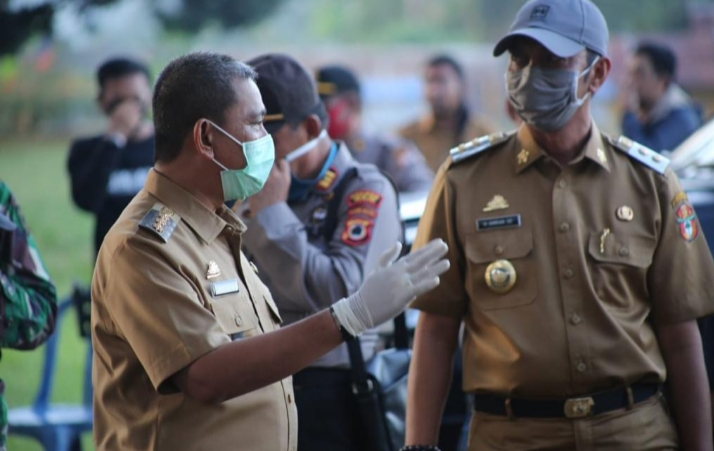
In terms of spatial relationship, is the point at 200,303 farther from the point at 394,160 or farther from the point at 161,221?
the point at 394,160

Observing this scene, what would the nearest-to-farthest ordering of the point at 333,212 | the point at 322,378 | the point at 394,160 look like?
1. the point at 322,378
2. the point at 333,212
3. the point at 394,160

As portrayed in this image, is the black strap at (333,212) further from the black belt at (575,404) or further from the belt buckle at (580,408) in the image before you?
the belt buckle at (580,408)

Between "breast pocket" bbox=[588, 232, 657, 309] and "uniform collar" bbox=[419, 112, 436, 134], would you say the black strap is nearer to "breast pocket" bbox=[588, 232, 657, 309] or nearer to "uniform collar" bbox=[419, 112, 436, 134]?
"breast pocket" bbox=[588, 232, 657, 309]

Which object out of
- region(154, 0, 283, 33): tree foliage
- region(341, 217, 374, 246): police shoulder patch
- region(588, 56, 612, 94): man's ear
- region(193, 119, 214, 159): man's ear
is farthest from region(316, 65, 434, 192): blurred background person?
region(193, 119, 214, 159): man's ear

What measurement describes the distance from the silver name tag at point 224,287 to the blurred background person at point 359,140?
4.58m

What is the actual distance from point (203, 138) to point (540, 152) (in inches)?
43.7

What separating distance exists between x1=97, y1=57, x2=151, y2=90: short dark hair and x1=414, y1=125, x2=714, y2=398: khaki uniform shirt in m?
3.67

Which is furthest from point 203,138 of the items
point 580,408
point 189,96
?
point 580,408

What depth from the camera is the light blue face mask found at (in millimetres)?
2777

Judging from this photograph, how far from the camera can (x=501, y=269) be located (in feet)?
10.6

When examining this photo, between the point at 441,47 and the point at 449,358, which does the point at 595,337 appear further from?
the point at 441,47

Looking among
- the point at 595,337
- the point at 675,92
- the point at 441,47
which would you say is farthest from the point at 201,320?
the point at 441,47

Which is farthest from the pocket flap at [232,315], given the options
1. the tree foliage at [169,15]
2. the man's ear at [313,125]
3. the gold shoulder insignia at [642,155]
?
the tree foliage at [169,15]

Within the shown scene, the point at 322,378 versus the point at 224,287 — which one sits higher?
the point at 224,287
